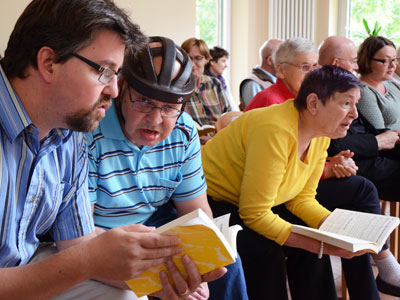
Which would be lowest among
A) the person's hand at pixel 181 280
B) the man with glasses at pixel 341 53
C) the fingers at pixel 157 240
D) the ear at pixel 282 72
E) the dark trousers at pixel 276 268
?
the dark trousers at pixel 276 268

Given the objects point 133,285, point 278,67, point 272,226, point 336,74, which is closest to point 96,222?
point 133,285

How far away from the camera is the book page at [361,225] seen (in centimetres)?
181

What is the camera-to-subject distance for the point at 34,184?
1171mm

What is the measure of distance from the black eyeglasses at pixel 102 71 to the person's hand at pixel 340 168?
1.61m

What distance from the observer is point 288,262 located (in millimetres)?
2158

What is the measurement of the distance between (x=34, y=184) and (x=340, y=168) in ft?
5.67

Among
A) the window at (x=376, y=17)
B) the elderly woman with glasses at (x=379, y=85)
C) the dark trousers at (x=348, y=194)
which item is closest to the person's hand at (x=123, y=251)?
the dark trousers at (x=348, y=194)

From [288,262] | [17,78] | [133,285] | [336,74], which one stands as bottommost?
[288,262]

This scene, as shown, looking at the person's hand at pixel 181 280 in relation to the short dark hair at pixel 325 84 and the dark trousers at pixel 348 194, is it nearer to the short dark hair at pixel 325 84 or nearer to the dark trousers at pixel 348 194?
the short dark hair at pixel 325 84

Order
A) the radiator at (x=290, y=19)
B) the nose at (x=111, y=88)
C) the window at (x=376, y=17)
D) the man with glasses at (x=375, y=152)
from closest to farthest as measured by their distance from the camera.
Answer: the nose at (x=111, y=88) < the man with glasses at (x=375, y=152) < the window at (x=376, y=17) < the radiator at (x=290, y=19)

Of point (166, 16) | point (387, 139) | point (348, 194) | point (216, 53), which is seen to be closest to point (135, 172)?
point (348, 194)

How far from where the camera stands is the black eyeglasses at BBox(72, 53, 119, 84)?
1.15 m

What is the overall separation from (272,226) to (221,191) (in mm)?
324

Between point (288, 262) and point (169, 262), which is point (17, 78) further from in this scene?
point (288, 262)
